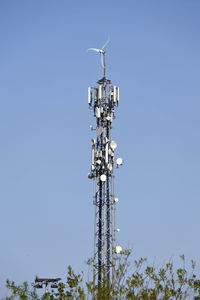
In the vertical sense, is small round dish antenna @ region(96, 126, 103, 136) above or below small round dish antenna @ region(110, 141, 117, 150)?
above

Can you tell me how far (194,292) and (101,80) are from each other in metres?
17.8

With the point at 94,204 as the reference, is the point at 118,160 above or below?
above

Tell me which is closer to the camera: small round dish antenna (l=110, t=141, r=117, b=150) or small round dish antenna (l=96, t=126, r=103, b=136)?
small round dish antenna (l=110, t=141, r=117, b=150)

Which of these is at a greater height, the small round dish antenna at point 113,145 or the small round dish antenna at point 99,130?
the small round dish antenna at point 99,130

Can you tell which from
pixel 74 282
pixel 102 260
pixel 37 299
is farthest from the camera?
pixel 102 260

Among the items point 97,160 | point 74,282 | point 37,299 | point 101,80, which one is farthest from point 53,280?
point 74,282

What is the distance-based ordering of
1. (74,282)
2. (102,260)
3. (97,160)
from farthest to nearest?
(97,160)
(102,260)
(74,282)

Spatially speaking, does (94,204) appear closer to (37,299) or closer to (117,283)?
(37,299)

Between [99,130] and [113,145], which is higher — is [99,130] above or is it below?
above

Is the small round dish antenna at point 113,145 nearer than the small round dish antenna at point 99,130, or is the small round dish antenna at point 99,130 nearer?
the small round dish antenna at point 113,145

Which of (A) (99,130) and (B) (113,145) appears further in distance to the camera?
(A) (99,130)

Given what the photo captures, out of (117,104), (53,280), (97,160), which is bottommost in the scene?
(53,280)

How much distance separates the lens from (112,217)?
94.1 ft

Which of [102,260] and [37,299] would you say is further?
[102,260]
